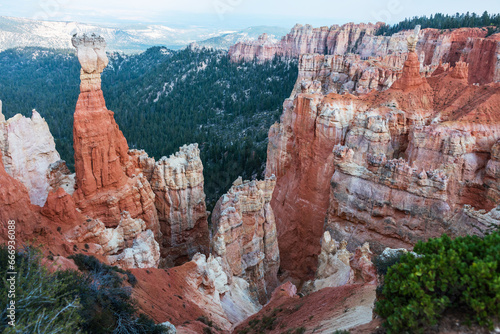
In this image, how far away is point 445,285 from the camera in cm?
869

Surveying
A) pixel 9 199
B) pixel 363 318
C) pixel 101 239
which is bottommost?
pixel 101 239

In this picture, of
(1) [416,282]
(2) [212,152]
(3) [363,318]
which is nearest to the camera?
(1) [416,282]

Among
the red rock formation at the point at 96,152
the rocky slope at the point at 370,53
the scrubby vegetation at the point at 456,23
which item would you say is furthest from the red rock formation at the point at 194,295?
the scrubby vegetation at the point at 456,23

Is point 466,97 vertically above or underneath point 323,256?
above

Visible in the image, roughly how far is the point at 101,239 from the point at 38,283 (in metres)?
9.55

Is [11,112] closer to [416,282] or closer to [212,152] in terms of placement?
[212,152]

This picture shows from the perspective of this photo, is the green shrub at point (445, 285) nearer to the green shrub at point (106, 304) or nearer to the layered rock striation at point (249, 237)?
the green shrub at point (106, 304)

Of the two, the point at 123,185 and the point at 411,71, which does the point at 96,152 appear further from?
the point at 411,71

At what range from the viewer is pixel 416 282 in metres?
8.99

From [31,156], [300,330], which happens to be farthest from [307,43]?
[300,330]

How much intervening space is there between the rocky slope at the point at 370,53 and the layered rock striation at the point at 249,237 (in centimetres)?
1837

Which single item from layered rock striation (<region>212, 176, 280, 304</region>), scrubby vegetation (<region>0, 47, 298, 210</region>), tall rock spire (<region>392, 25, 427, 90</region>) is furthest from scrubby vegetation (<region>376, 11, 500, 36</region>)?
layered rock striation (<region>212, 176, 280, 304</region>)

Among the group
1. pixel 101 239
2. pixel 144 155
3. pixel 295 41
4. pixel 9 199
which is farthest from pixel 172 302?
pixel 295 41

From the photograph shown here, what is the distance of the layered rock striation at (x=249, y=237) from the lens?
2217 centimetres
